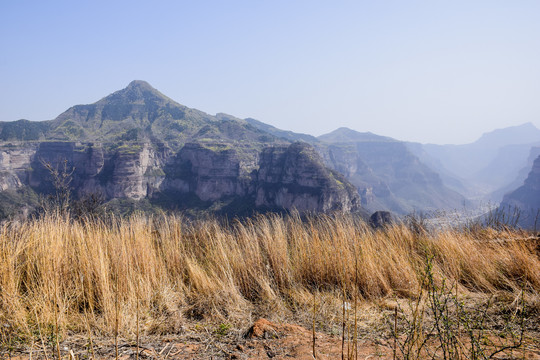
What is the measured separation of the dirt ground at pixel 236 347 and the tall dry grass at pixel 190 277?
0.24 metres

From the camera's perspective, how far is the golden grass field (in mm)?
2914

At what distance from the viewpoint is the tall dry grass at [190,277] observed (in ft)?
9.91

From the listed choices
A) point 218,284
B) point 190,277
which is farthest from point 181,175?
point 218,284

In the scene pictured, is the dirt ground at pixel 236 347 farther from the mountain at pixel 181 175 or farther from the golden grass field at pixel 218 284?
the mountain at pixel 181 175

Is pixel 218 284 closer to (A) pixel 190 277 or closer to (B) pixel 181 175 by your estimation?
(A) pixel 190 277

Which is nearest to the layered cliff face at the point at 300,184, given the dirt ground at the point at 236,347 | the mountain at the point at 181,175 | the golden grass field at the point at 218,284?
the mountain at the point at 181,175

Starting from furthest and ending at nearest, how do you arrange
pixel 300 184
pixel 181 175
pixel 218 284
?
pixel 181 175
pixel 300 184
pixel 218 284

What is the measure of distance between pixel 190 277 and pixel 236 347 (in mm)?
1803

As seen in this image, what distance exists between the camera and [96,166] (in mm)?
112875

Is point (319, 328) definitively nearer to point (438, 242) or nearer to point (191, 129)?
point (438, 242)

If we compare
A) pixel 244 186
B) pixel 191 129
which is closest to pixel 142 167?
pixel 244 186

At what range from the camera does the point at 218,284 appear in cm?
411

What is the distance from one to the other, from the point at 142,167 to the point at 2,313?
409 feet

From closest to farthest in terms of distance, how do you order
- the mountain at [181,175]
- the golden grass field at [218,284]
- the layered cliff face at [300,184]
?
the golden grass field at [218,284], the layered cliff face at [300,184], the mountain at [181,175]
